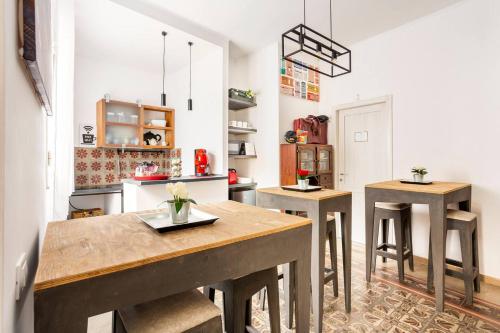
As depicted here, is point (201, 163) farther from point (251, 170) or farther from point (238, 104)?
point (238, 104)

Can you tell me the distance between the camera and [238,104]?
4223 millimetres

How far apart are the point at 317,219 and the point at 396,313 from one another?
3.89 feet

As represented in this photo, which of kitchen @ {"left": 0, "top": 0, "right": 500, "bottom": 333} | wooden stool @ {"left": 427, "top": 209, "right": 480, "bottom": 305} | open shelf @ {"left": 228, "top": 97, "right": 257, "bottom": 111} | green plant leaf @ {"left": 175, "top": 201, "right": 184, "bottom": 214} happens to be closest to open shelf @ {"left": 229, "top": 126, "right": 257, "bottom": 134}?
kitchen @ {"left": 0, "top": 0, "right": 500, "bottom": 333}

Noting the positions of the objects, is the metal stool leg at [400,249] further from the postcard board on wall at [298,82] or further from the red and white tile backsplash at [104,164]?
the red and white tile backsplash at [104,164]

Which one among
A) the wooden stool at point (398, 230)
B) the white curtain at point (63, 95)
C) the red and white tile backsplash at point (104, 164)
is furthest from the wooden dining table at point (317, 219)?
the red and white tile backsplash at point (104, 164)

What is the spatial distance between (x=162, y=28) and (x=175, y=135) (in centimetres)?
210

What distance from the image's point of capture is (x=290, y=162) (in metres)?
3.86

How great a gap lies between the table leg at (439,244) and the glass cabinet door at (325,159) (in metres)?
2.00

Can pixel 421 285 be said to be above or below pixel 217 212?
below

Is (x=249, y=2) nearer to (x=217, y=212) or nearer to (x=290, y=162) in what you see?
(x=290, y=162)

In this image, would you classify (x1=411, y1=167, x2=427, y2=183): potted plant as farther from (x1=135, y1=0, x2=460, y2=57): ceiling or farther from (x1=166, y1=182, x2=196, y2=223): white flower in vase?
(x1=166, y1=182, x2=196, y2=223): white flower in vase

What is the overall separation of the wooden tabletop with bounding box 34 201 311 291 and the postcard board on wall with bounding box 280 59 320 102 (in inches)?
127

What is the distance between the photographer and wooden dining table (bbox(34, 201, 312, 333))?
0.71 meters

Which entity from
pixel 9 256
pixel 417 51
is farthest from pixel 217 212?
pixel 417 51
